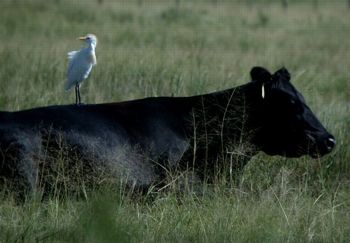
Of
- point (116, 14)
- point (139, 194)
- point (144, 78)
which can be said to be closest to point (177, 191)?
point (139, 194)

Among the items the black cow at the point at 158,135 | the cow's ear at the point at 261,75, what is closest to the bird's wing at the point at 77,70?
the black cow at the point at 158,135

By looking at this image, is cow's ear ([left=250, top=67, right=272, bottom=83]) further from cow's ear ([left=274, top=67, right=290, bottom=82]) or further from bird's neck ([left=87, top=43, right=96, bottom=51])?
bird's neck ([left=87, top=43, right=96, bottom=51])

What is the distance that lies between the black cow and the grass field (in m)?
0.26

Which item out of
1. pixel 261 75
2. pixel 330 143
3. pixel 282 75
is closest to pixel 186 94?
pixel 261 75

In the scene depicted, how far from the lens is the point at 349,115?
1002 cm

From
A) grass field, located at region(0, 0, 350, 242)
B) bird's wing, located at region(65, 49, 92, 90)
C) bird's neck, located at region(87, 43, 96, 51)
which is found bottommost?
grass field, located at region(0, 0, 350, 242)

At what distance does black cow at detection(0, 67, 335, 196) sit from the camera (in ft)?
23.2

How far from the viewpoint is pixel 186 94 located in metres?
11.3

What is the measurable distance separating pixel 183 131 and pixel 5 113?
157 cm

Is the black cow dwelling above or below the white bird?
below

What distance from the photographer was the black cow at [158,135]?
7.08 m

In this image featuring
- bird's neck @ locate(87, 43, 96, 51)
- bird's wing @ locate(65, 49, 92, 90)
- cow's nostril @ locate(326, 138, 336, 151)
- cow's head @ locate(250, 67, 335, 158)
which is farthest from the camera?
bird's neck @ locate(87, 43, 96, 51)

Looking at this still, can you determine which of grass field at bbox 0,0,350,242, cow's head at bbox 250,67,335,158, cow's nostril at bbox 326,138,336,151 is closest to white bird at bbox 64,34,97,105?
grass field at bbox 0,0,350,242

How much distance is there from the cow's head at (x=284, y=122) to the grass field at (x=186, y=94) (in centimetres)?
19
